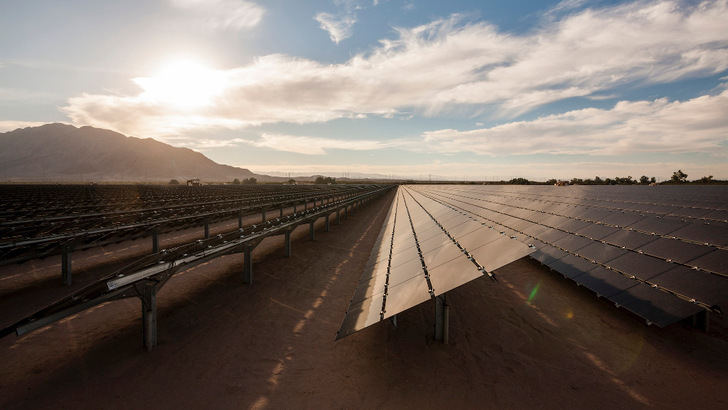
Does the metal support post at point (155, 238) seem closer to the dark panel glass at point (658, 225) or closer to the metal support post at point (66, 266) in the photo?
the metal support post at point (66, 266)

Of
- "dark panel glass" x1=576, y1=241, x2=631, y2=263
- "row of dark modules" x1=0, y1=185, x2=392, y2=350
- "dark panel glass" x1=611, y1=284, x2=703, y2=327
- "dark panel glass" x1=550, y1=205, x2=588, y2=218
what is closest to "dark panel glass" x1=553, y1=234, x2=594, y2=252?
"dark panel glass" x1=576, y1=241, x2=631, y2=263

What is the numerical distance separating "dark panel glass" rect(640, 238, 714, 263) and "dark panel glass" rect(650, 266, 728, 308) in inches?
30.8

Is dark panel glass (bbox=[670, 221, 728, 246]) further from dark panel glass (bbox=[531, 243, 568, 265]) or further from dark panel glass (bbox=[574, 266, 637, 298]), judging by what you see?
dark panel glass (bbox=[531, 243, 568, 265])

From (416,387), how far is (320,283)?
6809 millimetres

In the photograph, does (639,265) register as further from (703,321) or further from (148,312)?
(148,312)

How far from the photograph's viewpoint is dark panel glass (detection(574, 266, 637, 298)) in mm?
8302

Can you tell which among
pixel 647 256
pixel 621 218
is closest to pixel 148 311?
pixel 647 256

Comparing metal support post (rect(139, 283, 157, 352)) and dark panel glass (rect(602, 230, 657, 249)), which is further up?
dark panel glass (rect(602, 230, 657, 249))

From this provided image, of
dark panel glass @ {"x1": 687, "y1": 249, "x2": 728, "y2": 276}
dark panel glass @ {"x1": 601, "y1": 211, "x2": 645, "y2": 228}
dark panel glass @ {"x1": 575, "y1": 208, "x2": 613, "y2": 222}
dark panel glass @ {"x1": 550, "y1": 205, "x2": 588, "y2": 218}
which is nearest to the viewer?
dark panel glass @ {"x1": 687, "y1": 249, "x2": 728, "y2": 276}

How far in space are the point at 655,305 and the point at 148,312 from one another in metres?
12.3

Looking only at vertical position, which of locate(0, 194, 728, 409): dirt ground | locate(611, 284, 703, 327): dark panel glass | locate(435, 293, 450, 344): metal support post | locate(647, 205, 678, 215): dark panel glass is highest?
locate(647, 205, 678, 215): dark panel glass

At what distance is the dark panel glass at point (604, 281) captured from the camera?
8.30m

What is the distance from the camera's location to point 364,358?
685 cm

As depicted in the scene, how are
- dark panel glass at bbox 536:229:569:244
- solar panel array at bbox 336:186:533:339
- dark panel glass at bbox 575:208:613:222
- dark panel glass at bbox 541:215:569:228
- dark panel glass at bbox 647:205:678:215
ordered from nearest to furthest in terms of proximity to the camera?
solar panel array at bbox 336:186:533:339 < dark panel glass at bbox 536:229:569:244 < dark panel glass at bbox 575:208:613:222 < dark panel glass at bbox 647:205:678:215 < dark panel glass at bbox 541:215:569:228
